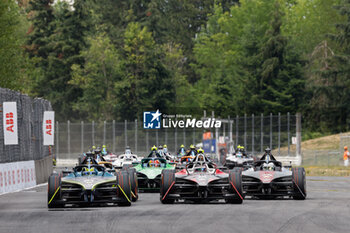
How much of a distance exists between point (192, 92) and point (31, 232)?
9143 cm

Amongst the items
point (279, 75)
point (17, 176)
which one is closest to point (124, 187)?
point (17, 176)

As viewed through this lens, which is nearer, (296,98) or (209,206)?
(209,206)

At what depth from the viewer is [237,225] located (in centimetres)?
1653

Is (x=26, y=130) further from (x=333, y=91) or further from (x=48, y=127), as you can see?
(x=333, y=91)

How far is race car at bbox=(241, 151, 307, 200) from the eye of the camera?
24469 mm

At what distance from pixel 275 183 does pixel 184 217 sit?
270 inches

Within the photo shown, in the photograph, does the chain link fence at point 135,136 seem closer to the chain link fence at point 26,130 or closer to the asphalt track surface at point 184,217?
the chain link fence at point 26,130

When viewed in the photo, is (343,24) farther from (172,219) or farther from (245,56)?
(172,219)

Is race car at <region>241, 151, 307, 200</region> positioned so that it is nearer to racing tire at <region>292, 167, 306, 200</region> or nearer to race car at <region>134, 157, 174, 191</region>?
racing tire at <region>292, 167, 306, 200</region>

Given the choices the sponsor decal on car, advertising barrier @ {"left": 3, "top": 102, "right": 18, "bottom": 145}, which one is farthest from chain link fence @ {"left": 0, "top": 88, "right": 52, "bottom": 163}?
the sponsor decal on car

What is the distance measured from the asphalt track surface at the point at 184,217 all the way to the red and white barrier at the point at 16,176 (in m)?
4.47

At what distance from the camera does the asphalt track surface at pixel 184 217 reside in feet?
52.3

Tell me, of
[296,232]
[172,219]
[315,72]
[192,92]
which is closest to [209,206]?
[172,219]

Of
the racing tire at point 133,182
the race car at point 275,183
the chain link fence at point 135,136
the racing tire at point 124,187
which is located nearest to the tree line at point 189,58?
the chain link fence at point 135,136
